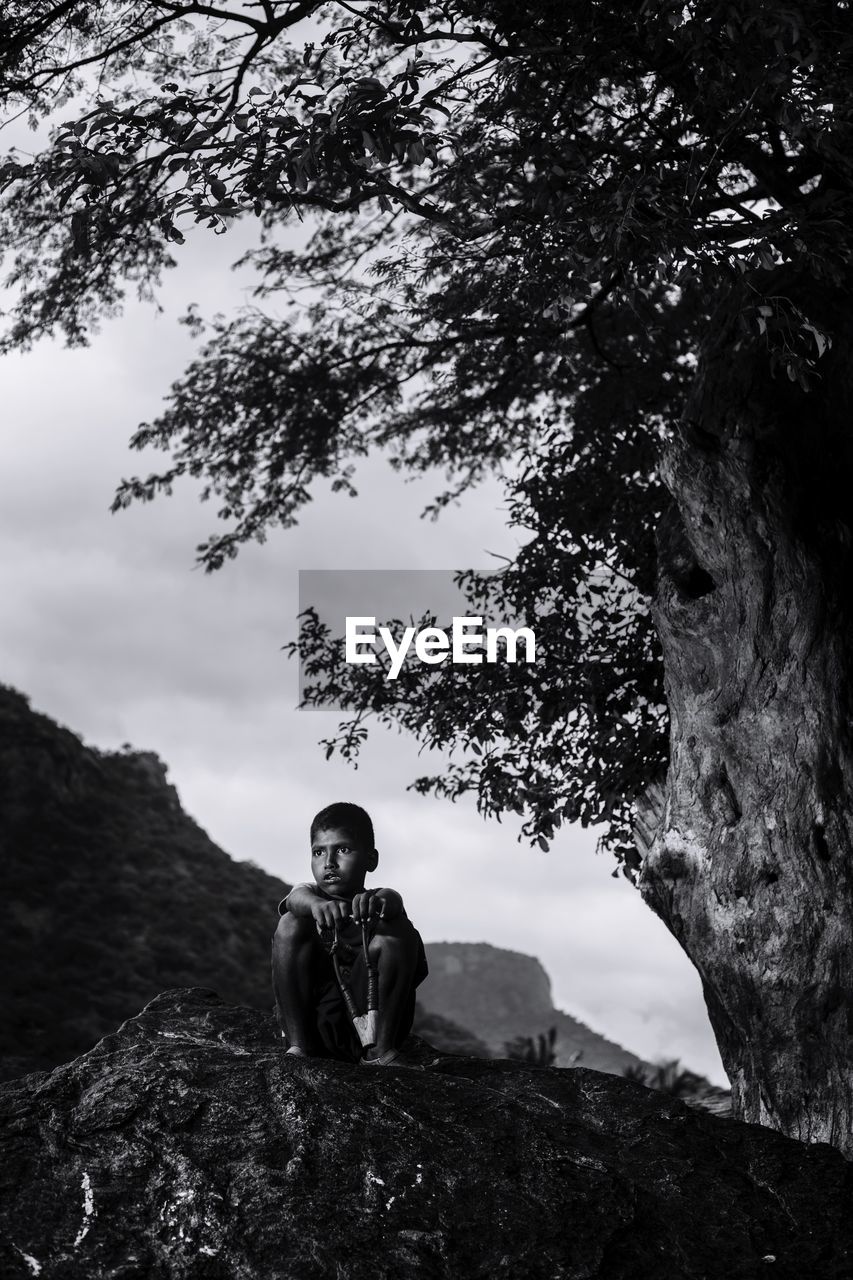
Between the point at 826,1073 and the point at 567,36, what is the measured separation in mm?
6425

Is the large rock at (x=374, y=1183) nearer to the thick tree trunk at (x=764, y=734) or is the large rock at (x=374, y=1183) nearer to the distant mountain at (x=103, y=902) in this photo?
the thick tree trunk at (x=764, y=734)

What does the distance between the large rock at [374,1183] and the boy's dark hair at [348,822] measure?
116 cm

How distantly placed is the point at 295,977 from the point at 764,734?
11.6 feet

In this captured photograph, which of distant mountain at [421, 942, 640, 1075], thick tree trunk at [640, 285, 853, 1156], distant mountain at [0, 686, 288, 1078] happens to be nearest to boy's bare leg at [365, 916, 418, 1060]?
thick tree trunk at [640, 285, 853, 1156]

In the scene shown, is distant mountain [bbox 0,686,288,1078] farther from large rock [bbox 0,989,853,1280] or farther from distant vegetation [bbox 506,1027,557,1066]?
large rock [bbox 0,989,853,1280]

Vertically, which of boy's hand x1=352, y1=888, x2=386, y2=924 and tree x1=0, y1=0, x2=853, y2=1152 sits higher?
tree x1=0, y1=0, x2=853, y2=1152

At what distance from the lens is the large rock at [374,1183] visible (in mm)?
4395

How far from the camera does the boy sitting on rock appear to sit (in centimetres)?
606

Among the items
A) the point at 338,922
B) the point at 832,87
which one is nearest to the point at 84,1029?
the point at 338,922

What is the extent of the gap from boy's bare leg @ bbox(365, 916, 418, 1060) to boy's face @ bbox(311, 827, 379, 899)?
0.86 ft

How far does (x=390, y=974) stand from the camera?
604 centimetres

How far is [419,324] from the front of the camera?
1027 centimetres

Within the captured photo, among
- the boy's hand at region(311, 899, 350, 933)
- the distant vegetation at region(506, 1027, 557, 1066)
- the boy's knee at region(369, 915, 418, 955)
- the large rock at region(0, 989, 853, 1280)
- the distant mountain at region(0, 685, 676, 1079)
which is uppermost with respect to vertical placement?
the distant mountain at region(0, 685, 676, 1079)

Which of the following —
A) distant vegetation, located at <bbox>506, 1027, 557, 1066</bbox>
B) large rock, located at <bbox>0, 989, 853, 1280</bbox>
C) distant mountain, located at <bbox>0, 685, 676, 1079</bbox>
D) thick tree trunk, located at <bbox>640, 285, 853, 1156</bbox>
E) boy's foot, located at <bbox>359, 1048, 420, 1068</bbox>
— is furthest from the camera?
distant mountain, located at <bbox>0, 685, 676, 1079</bbox>
